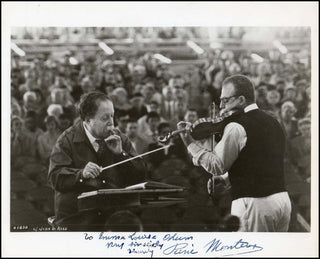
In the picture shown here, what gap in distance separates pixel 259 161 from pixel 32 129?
1.96m

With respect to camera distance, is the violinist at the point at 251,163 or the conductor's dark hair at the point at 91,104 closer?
the violinist at the point at 251,163

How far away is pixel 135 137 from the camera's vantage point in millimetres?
3625

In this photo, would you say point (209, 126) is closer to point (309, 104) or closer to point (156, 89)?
point (156, 89)

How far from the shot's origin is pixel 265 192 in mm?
3508

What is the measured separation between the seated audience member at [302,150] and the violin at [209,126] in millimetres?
540

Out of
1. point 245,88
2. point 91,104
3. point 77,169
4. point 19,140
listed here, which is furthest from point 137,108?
point 19,140

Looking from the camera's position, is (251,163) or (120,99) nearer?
(251,163)

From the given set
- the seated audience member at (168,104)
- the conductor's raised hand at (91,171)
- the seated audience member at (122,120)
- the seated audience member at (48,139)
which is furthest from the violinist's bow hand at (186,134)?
the seated audience member at (48,139)

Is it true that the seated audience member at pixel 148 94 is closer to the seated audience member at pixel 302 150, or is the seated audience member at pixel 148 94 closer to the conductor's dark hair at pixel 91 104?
the conductor's dark hair at pixel 91 104

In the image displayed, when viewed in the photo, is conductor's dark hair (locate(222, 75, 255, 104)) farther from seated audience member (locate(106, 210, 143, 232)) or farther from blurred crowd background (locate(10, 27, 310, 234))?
seated audience member (locate(106, 210, 143, 232))

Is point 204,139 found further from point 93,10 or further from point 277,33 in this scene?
point 93,10
